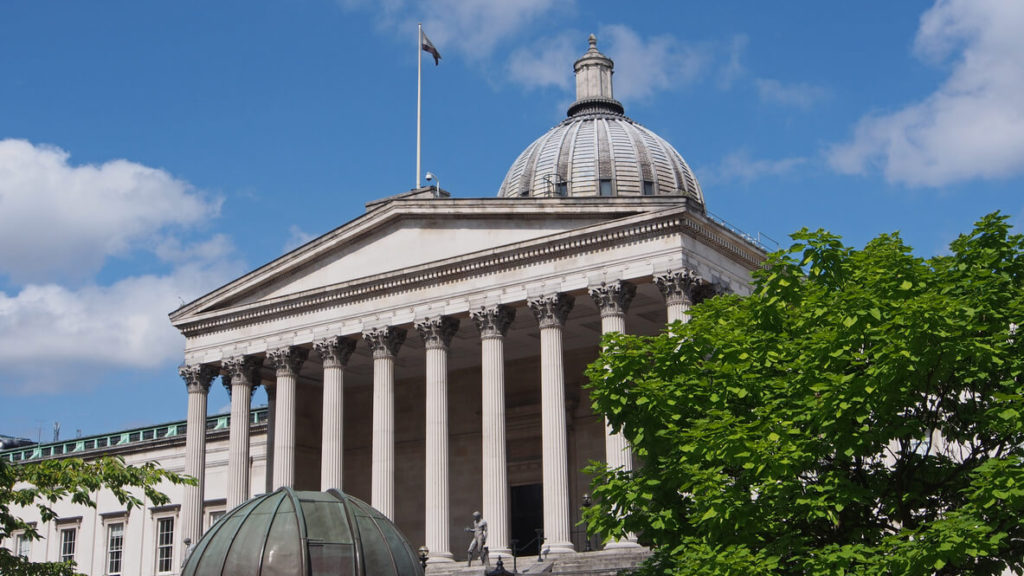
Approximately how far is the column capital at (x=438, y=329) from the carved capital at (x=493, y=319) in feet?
4.63

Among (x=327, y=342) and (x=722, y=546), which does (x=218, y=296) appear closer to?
(x=327, y=342)

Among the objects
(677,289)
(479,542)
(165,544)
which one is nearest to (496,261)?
(677,289)

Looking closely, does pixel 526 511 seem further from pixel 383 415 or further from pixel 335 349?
pixel 335 349

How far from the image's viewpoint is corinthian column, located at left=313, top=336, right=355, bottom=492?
1858 inches

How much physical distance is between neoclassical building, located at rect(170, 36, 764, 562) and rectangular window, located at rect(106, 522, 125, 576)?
57.4 feet

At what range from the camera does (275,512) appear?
1414 centimetres

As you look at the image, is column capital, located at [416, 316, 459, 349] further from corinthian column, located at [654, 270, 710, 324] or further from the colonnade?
corinthian column, located at [654, 270, 710, 324]

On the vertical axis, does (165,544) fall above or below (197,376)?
below

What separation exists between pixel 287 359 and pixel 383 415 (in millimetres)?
5484

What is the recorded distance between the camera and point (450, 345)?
49500 mm

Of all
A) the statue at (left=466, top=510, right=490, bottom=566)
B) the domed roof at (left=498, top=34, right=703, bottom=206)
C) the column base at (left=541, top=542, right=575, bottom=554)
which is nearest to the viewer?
the column base at (left=541, top=542, right=575, bottom=554)

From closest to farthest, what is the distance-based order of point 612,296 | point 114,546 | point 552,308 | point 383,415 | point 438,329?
point 612,296 → point 552,308 → point 438,329 → point 383,415 → point 114,546

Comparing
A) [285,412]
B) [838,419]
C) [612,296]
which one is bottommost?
[838,419]

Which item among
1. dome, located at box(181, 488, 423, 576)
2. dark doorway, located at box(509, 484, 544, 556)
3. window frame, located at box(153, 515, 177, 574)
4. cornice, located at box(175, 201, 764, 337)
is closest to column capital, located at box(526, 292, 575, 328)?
cornice, located at box(175, 201, 764, 337)
